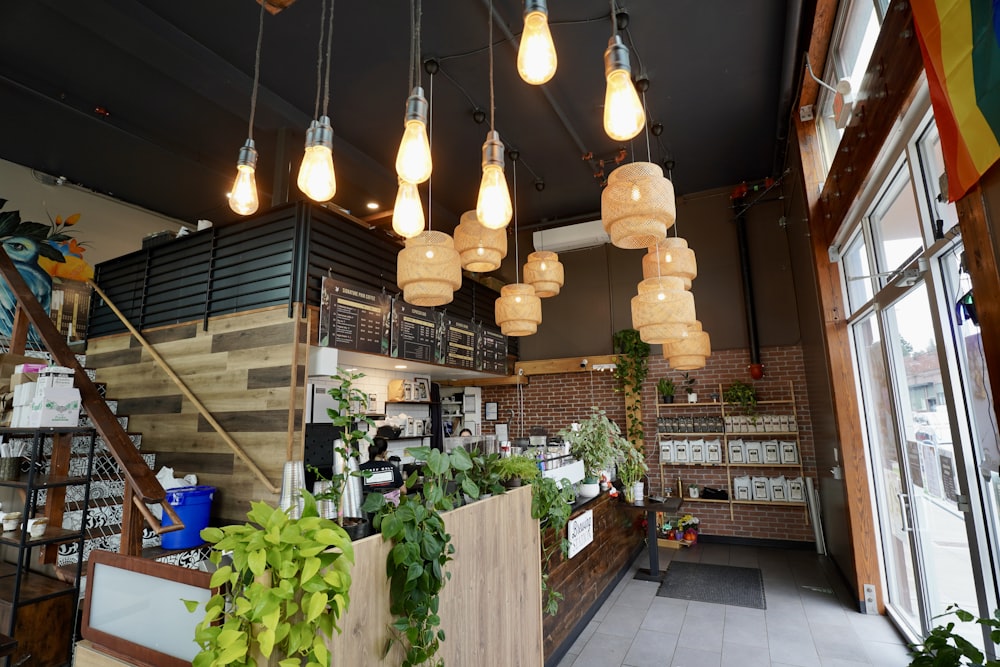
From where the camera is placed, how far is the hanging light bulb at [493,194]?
2.08 metres

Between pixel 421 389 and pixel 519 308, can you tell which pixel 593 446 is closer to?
pixel 519 308

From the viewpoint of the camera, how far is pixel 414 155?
6.23 feet

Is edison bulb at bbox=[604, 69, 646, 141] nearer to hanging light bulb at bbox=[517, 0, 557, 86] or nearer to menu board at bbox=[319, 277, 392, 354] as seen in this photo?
hanging light bulb at bbox=[517, 0, 557, 86]

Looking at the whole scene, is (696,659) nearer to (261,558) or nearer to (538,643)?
(538,643)

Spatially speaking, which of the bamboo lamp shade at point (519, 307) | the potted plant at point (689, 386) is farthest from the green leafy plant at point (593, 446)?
the potted plant at point (689, 386)

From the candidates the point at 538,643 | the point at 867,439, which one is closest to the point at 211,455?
the point at 538,643

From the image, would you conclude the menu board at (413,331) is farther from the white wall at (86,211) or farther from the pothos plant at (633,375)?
the white wall at (86,211)

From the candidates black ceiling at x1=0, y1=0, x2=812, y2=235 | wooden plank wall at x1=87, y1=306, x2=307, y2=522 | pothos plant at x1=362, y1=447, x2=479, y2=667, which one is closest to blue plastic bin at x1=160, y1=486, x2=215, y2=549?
wooden plank wall at x1=87, y1=306, x2=307, y2=522

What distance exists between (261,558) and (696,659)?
135 inches

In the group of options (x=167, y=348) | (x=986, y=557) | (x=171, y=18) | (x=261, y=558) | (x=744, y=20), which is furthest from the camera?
(x=167, y=348)

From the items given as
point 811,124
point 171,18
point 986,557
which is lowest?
point 986,557

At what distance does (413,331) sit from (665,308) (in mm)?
2911

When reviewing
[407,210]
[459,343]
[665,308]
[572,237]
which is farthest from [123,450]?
[572,237]

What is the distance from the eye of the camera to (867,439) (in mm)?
4227
